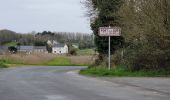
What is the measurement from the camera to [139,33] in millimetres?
28375

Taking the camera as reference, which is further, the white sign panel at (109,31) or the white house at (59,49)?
the white house at (59,49)

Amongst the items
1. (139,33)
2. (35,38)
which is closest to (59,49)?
(35,38)

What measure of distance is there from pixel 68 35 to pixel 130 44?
137882 millimetres

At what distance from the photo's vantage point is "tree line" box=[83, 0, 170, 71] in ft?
84.9

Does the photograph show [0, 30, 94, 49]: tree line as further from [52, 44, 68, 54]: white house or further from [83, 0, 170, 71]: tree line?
[83, 0, 170, 71]: tree line

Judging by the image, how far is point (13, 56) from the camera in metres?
72.9

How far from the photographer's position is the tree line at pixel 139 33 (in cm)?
2588

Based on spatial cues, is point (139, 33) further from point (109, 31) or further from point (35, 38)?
point (35, 38)

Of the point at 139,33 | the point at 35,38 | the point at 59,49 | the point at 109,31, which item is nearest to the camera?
the point at 139,33

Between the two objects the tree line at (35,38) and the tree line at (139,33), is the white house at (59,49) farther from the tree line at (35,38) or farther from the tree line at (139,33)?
the tree line at (139,33)

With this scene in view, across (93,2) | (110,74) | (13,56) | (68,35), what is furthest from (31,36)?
(110,74)

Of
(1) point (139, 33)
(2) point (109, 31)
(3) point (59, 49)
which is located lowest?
(3) point (59, 49)

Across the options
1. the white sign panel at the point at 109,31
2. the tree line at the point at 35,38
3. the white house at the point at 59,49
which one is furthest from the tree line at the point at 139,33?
the white house at the point at 59,49

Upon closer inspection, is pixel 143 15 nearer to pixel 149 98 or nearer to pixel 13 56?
pixel 149 98
